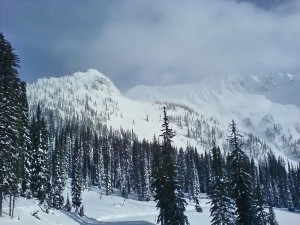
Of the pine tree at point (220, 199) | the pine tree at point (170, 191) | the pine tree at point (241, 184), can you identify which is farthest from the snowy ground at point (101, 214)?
the pine tree at point (241, 184)

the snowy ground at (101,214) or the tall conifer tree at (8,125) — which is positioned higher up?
the tall conifer tree at (8,125)

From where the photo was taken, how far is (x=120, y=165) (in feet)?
500

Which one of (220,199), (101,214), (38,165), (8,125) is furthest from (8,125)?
(101,214)

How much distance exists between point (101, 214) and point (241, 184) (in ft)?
180

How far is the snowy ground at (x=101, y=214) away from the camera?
49.8 metres

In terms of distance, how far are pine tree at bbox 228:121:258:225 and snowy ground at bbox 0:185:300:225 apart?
79.8 ft

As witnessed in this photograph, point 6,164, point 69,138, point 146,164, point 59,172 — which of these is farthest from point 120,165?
point 6,164

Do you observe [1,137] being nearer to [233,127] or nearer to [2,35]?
[2,35]

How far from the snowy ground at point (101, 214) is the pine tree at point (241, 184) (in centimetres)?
2433

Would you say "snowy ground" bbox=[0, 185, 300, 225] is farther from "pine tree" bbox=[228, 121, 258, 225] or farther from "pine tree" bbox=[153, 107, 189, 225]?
"pine tree" bbox=[228, 121, 258, 225]

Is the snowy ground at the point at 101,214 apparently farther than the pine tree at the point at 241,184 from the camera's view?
Yes

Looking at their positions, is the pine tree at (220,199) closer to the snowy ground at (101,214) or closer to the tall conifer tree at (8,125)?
the snowy ground at (101,214)

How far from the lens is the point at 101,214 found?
95.9 metres

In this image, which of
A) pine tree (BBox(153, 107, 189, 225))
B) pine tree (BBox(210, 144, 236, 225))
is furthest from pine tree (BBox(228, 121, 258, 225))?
pine tree (BBox(210, 144, 236, 225))
